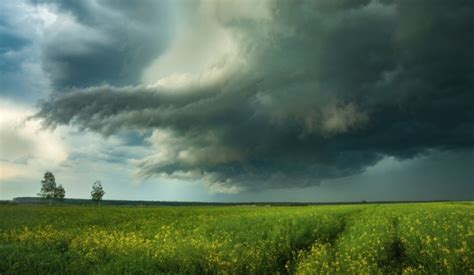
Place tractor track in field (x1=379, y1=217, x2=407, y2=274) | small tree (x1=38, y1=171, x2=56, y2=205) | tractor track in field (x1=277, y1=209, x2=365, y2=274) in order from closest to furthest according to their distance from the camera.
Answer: tractor track in field (x1=379, y1=217, x2=407, y2=274) < tractor track in field (x1=277, y1=209, x2=365, y2=274) < small tree (x1=38, y1=171, x2=56, y2=205)

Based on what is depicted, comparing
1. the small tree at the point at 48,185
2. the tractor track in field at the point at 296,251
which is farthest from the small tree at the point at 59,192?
the tractor track in field at the point at 296,251

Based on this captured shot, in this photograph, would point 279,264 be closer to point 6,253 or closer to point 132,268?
point 132,268

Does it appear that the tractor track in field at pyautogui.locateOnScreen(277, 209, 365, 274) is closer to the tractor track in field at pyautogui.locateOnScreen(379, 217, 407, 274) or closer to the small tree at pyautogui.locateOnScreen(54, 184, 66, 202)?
the tractor track in field at pyautogui.locateOnScreen(379, 217, 407, 274)

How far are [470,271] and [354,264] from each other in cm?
315

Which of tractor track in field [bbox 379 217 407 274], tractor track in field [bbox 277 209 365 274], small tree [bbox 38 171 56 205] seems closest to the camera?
tractor track in field [bbox 379 217 407 274]

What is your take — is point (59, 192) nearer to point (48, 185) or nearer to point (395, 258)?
point (48, 185)

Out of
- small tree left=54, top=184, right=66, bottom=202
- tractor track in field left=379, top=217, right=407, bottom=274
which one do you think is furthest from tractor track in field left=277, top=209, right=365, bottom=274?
small tree left=54, top=184, right=66, bottom=202

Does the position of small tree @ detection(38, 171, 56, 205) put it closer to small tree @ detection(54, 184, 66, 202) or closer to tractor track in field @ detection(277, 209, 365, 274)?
small tree @ detection(54, 184, 66, 202)

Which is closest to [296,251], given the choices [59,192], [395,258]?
[395,258]

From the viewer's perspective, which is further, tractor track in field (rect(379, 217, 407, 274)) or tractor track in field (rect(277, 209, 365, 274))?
tractor track in field (rect(277, 209, 365, 274))

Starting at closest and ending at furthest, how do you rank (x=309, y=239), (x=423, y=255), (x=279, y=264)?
(x=423, y=255)
(x=279, y=264)
(x=309, y=239)

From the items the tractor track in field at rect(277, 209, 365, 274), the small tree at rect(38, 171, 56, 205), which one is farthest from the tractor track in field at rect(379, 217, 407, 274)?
the small tree at rect(38, 171, 56, 205)

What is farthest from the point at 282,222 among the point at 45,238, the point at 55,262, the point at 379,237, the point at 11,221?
the point at 11,221

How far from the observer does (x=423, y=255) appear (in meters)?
14.2
